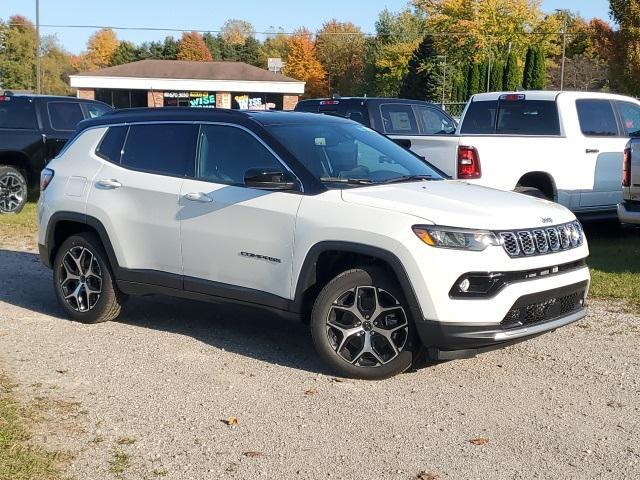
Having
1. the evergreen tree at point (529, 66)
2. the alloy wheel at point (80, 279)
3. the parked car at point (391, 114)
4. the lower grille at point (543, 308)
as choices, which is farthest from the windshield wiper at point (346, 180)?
the evergreen tree at point (529, 66)

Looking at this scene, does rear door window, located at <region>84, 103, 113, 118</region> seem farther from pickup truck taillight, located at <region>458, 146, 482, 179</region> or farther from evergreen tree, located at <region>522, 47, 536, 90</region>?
evergreen tree, located at <region>522, 47, 536, 90</region>

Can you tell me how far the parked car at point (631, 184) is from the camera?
949 centimetres

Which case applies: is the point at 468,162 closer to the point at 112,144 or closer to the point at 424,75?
the point at 112,144

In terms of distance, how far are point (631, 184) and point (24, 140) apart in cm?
1007

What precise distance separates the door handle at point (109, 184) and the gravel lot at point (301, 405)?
3.94 feet

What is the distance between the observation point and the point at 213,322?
24.7 ft

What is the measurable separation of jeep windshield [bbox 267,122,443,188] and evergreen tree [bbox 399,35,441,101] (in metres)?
64.3

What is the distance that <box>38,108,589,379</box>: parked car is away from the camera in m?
5.41

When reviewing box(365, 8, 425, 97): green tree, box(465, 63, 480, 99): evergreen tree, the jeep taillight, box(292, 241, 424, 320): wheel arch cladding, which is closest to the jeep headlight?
box(292, 241, 424, 320): wheel arch cladding

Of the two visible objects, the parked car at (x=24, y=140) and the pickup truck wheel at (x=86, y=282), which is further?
the parked car at (x=24, y=140)

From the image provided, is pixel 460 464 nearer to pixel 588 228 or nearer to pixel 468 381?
pixel 468 381

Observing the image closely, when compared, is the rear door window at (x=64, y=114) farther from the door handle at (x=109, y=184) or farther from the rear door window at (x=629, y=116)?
the rear door window at (x=629, y=116)

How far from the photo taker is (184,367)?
6.11 meters

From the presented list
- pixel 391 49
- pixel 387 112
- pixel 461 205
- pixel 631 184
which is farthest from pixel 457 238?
pixel 391 49
